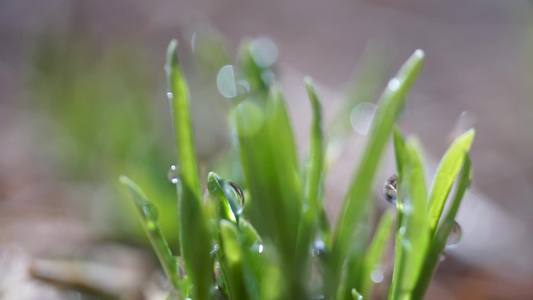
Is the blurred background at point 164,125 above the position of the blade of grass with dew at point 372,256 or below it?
above

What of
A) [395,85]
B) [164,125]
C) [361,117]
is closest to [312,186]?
[395,85]

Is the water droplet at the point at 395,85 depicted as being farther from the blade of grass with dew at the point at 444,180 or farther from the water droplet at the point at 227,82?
the water droplet at the point at 227,82

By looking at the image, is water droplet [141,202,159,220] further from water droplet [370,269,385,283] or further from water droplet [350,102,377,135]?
water droplet [350,102,377,135]

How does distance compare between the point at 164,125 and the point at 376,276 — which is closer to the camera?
the point at 376,276

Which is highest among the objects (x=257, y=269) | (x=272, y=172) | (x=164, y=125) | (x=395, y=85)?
(x=164, y=125)

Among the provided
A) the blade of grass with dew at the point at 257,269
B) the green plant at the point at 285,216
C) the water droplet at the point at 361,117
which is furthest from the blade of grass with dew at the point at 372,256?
the water droplet at the point at 361,117

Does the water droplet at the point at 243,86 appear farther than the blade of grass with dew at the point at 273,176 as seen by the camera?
Yes

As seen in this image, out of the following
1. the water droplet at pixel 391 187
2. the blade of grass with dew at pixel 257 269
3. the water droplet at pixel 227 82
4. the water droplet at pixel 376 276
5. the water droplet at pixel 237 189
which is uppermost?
the water droplet at pixel 227 82

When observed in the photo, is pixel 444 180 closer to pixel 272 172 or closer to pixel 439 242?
pixel 439 242
